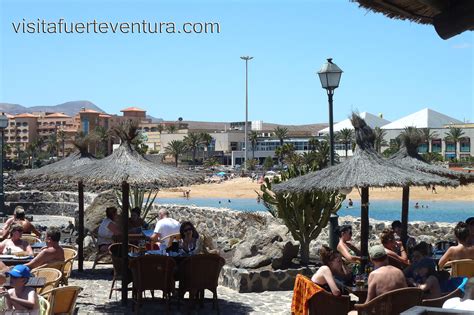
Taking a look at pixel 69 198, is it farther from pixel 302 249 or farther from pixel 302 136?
pixel 302 136

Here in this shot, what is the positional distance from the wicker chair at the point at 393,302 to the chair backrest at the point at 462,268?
84.2 inches

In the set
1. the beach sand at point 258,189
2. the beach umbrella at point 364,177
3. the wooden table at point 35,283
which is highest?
the beach umbrella at point 364,177

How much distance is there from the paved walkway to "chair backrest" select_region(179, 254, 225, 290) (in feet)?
1.37

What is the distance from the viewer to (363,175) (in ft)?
30.6

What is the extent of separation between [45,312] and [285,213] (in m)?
7.52

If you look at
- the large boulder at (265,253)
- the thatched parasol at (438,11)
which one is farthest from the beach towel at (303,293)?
the large boulder at (265,253)

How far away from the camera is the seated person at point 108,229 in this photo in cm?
1167

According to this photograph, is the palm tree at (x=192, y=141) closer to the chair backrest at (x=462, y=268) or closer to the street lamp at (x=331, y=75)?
the street lamp at (x=331, y=75)

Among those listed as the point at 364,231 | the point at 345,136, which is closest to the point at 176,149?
the point at 345,136

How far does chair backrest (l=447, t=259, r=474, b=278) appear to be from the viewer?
328 inches

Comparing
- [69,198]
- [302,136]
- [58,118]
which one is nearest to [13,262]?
[69,198]

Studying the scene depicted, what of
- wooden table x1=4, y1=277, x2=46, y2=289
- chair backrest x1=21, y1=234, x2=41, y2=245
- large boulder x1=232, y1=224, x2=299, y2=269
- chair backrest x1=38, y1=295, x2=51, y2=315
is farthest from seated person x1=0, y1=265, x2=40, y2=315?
chair backrest x1=21, y1=234, x2=41, y2=245

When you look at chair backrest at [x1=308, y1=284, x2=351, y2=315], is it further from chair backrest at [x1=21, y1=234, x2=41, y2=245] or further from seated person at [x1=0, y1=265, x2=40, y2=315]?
chair backrest at [x1=21, y1=234, x2=41, y2=245]

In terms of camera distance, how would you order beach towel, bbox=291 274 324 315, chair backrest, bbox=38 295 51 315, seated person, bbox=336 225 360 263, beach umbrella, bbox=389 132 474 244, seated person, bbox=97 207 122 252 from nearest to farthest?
1. chair backrest, bbox=38 295 51 315
2. beach towel, bbox=291 274 324 315
3. seated person, bbox=336 225 360 263
4. seated person, bbox=97 207 122 252
5. beach umbrella, bbox=389 132 474 244
